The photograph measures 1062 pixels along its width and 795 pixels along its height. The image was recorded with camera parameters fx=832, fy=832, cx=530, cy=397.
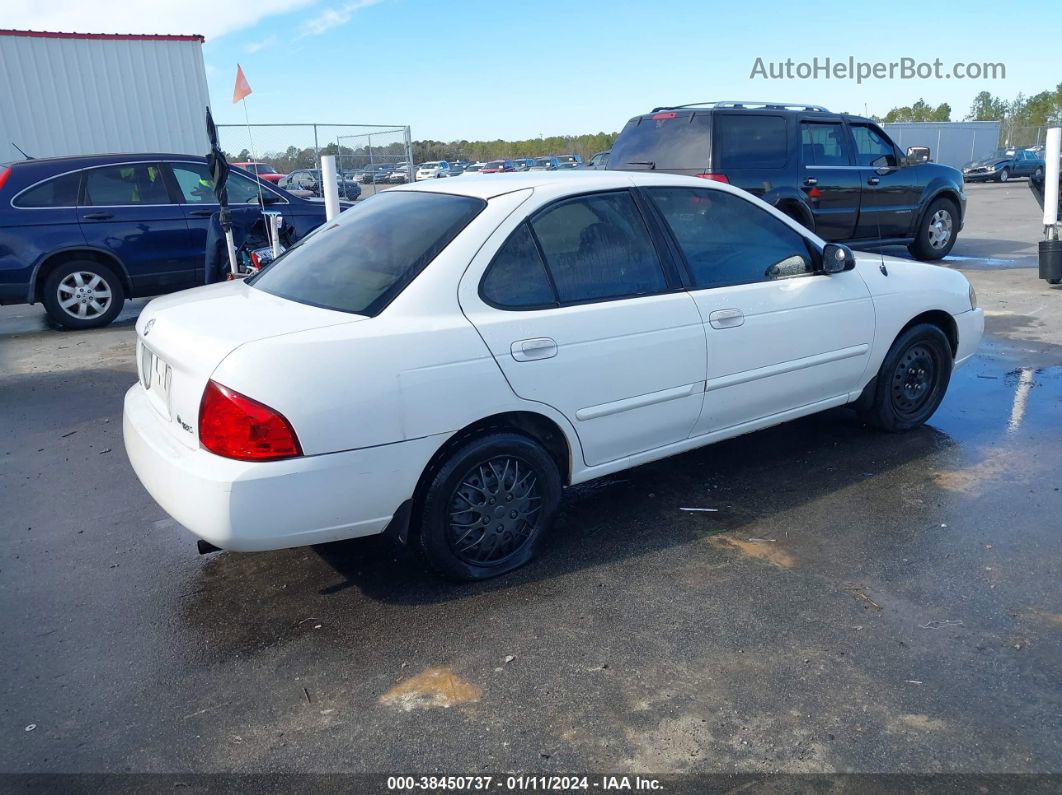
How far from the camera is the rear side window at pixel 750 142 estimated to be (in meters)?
9.02

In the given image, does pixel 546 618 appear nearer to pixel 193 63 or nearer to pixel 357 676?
pixel 357 676

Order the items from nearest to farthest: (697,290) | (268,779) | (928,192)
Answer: (268,779), (697,290), (928,192)

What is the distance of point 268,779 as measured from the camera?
2.45 metres

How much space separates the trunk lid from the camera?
3.06 metres

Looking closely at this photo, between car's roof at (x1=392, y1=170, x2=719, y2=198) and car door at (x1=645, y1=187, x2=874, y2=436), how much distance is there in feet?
0.30

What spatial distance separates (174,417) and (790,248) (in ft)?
10.3

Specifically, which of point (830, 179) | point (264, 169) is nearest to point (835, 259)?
point (830, 179)

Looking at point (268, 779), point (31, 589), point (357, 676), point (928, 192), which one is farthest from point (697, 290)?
point (928, 192)

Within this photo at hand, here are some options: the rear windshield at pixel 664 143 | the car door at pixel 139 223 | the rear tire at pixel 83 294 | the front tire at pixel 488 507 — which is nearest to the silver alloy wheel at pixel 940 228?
the rear windshield at pixel 664 143

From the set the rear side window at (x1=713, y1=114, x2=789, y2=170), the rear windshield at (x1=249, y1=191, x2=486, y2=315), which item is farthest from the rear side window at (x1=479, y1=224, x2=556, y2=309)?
the rear side window at (x1=713, y1=114, x2=789, y2=170)

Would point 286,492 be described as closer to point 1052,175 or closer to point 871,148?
point 1052,175

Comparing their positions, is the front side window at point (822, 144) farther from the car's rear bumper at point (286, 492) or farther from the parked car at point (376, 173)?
the car's rear bumper at point (286, 492)

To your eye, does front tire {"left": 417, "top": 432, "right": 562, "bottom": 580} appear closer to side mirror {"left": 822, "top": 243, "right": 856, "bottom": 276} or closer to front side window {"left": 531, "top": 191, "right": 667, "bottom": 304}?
front side window {"left": 531, "top": 191, "right": 667, "bottom": 304}

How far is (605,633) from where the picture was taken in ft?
10.3
